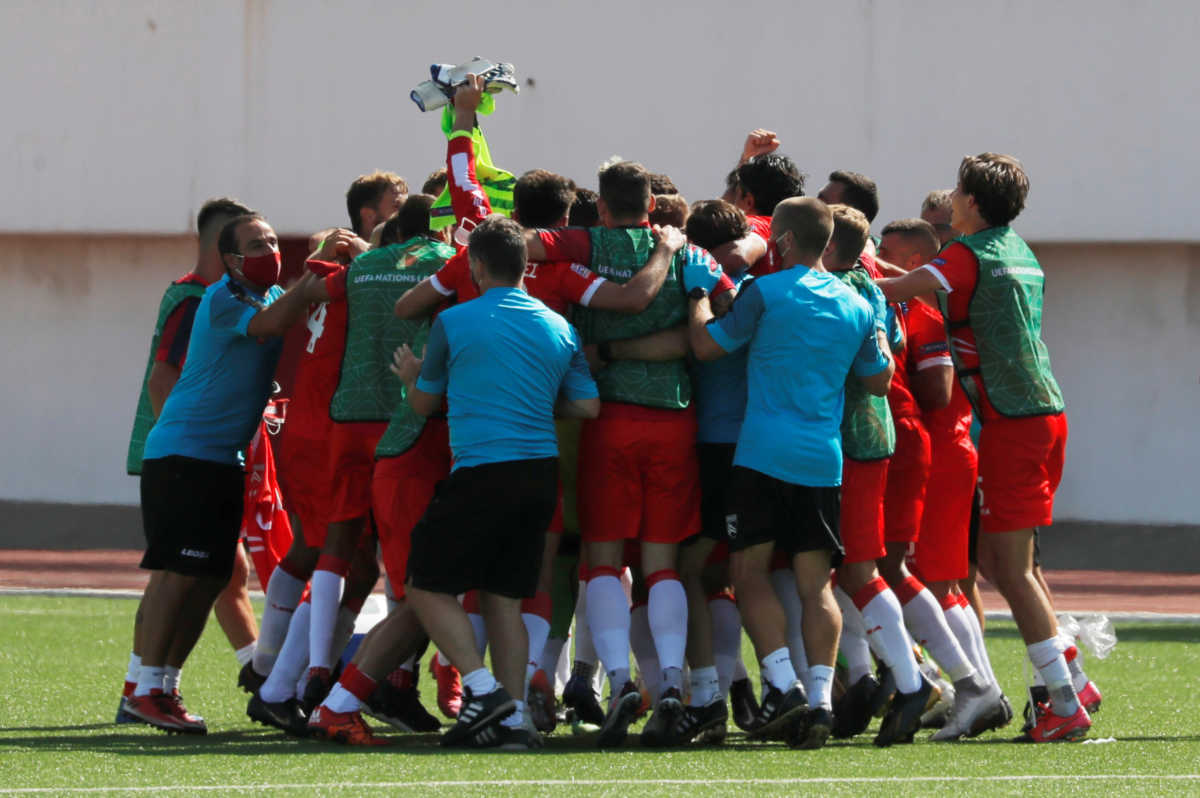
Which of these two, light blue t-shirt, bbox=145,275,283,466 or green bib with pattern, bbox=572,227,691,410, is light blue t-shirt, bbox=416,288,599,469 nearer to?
green bib with pattern, bbox=572,227,691,410

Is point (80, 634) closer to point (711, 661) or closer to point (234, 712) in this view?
point (234, 712)

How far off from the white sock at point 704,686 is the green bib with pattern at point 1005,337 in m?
1.45

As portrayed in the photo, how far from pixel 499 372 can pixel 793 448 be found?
3.48ft

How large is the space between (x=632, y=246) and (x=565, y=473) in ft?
2.93

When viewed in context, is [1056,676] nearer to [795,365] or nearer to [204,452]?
[795,365]

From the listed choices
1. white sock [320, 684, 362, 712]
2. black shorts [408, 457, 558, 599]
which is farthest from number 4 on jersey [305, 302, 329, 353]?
white sock [320, 684, 362, 712]

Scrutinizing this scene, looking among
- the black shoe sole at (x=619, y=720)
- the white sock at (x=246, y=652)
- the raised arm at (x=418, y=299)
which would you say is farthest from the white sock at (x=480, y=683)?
the white sock at (x=246, y=652)

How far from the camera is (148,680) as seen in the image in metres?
7.47

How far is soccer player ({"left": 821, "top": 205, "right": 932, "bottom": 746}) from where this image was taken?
702 cm

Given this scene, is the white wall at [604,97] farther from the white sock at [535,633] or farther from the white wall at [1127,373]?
the white sock at [535,633]

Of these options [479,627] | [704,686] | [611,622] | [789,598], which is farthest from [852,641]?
[479,627]

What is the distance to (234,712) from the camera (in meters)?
8.18

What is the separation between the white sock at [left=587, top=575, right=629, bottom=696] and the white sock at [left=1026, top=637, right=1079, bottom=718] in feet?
5.06

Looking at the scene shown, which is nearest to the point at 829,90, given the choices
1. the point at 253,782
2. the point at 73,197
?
the point at 73,197
